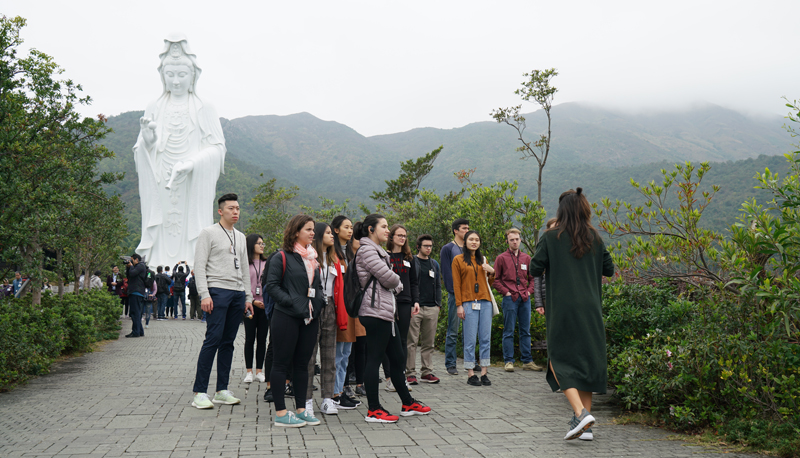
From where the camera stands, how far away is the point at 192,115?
20.2m

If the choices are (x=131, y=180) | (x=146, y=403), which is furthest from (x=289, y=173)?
(x=146, y=403)

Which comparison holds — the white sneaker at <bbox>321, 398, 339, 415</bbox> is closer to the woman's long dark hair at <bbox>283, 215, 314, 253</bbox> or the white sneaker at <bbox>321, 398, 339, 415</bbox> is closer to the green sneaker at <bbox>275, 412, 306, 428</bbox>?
the green sneaker at <bbox>275, 412, 306, 428</bbox>

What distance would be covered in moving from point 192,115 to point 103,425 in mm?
17358

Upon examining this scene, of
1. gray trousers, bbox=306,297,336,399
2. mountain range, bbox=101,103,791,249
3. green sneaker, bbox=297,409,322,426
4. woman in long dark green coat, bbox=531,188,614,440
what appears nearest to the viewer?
woman in long dark green coat, bbox=531,188,614,440

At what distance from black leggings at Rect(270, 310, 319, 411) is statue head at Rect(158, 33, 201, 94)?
58.1 ft

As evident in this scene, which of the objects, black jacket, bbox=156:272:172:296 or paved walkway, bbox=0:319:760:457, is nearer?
paved walkway, bbox=0:319:760:457

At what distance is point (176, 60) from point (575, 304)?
19109mm

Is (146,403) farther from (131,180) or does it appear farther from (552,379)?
(131,180)

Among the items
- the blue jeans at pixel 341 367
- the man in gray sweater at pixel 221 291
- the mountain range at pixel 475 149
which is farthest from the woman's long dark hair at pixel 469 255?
the mountain range at pixel 475 149

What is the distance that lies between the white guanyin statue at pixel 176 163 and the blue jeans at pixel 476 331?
600 inches

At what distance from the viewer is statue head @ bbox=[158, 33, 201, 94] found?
19.5 meters

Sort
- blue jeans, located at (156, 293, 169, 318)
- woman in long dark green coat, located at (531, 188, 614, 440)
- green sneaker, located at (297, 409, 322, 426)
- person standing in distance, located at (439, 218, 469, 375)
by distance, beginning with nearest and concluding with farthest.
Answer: woman in long dark green coat, located at (531, 188, 614, 440), green sneaker, located at (297, 409, 322, 426), person standing in distance, located at (439, 218, 469, 375), blue jeans, located at (156, 293, 169, 318)

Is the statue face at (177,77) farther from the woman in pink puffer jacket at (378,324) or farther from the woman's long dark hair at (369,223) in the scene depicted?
the woman in pink puffer jacket at (378,324)

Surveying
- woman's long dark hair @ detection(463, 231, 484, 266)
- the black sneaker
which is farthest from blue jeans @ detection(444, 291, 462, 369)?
the black sneaker
